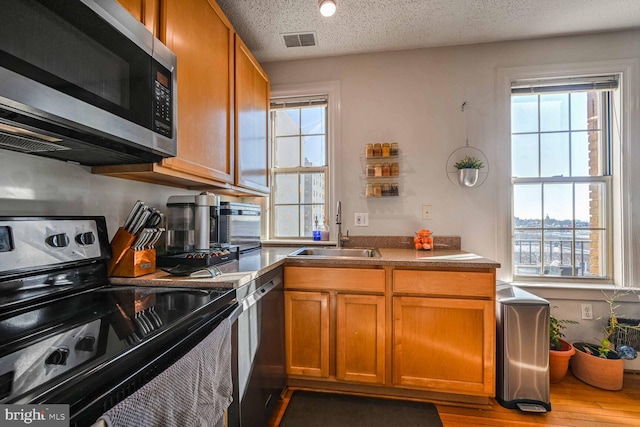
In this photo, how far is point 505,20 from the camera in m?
2.08

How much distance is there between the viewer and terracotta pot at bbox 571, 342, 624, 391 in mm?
1887

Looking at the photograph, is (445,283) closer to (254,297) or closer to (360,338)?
(360,338)

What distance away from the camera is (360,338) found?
70.7 inches

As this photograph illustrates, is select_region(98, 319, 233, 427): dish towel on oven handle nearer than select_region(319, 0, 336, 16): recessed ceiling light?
Yes

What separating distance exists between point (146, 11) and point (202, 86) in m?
0.38

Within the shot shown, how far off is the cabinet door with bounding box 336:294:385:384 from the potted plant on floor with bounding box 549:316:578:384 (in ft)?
3.82

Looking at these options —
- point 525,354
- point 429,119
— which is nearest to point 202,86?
point 429,119

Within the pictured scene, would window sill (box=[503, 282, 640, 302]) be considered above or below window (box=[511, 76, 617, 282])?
below

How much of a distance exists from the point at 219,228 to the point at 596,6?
2.83m

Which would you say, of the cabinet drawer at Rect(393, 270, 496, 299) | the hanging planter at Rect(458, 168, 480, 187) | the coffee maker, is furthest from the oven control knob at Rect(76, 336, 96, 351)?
the hanging planter at Rect(458, 168, 480, 187)

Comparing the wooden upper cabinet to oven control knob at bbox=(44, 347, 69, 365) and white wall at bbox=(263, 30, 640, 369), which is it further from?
white wall at bbox=(263, 30, 640, 369)

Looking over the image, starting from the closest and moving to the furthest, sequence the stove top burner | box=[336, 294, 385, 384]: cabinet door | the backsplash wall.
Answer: the stove top burner → the backsplash wall → box=[336, 294, 385, 384]: cabinet door

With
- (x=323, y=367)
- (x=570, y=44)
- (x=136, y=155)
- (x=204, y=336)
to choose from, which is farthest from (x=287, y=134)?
(x=570, y=44)

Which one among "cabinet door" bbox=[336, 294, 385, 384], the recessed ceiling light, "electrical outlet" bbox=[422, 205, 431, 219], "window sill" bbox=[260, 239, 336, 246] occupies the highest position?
the recessed ceiling light
